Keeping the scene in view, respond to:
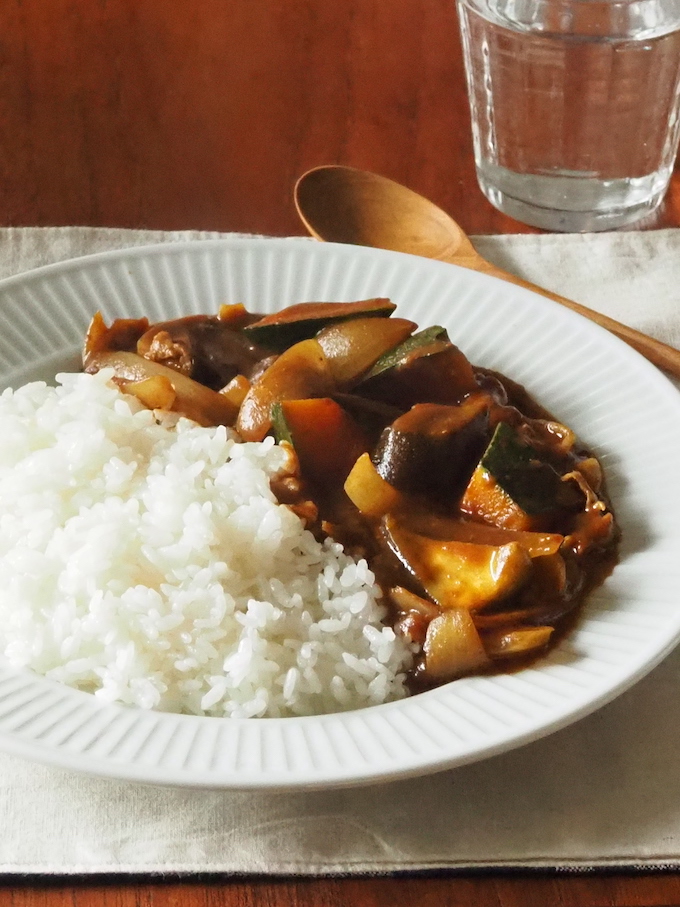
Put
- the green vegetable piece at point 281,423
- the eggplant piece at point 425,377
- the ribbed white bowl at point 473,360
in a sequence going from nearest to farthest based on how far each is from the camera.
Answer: the ribbed white bowl at point 473,360 < the green vegetable piece at point 281,423 < the eggplant piece at point 425,377

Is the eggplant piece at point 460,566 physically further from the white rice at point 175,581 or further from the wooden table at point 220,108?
the wooden table at point 220,108

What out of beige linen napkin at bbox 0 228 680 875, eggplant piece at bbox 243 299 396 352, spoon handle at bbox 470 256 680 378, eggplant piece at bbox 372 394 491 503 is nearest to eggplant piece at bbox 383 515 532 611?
eggplant piece at bbox 372 394 491 503

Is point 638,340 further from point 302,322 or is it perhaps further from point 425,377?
point 302,322

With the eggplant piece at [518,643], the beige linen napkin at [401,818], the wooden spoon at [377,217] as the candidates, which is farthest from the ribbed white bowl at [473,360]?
the wooden spoon at [377,217]

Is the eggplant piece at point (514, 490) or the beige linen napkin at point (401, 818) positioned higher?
the eggplant piece at point (514, 490)

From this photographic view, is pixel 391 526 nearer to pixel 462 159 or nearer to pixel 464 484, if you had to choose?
pixel 464 484

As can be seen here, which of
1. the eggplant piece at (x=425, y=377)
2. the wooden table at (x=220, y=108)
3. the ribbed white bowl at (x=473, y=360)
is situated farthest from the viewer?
the wooden table at (x=220, y=108)

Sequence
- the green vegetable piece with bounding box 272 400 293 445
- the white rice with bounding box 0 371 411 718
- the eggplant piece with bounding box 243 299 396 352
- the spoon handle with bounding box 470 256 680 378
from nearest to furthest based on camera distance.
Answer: the white rice with bounding box 0 371 411 718 < the green vegetable piece with bounding box 272 400 293 445 < the eggplant piece with bounding box 243 299 396 352 < the spoon handle with bounding box 470 256 680 378

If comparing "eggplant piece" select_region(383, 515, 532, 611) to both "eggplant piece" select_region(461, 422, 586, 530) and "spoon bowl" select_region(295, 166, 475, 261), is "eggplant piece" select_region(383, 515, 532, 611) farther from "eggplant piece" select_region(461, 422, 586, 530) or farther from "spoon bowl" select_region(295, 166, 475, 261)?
"spoon bowl" select_region(295, 166, 475, 261)
